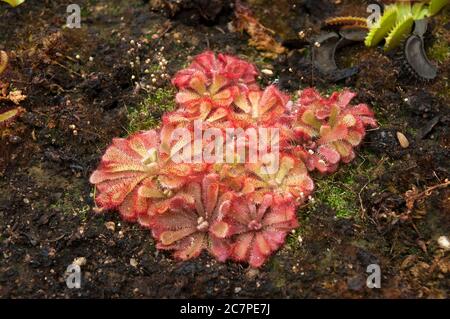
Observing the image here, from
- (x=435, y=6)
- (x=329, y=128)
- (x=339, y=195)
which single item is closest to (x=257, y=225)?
(x=339, y=195)

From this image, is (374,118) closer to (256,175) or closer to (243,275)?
(256,175)

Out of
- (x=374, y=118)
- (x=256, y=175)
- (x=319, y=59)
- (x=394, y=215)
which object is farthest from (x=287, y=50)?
(x=394, y=215)

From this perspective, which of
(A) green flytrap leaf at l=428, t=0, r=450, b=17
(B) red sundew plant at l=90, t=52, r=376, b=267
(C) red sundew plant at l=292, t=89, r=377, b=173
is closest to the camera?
(B) red sundew plant at l=90, t=52, r=376, b=267

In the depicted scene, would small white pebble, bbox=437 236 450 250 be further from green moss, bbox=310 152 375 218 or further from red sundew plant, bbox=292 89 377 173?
red sundew plant, bbox=292 89 377 173

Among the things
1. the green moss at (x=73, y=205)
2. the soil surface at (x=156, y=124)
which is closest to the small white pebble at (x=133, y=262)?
the soil surface at (x=156, y=124)

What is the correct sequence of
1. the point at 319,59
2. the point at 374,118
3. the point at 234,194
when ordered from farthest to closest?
1. the point at 319,59
2. the point at 374,118
3. the point at 234,194

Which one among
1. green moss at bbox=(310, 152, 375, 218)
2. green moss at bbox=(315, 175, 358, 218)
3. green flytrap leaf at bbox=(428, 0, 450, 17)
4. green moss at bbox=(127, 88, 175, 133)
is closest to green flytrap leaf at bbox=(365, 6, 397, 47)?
green flytrap leaf at bbox=(428, 0, 450, 17)
